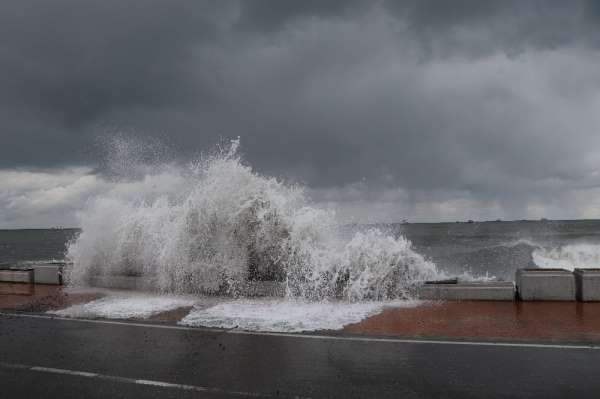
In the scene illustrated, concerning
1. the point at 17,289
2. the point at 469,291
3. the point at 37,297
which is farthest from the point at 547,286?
the point at 17,289

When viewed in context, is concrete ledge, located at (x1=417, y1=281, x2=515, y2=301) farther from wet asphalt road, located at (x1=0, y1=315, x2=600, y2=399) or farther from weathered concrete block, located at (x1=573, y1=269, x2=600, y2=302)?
wet asphalt road, located at (x1=0, y1=315, x2=600, y2=399)

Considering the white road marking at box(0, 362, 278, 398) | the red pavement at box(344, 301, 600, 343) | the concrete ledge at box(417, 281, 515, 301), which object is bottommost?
the white road marking at box(0, 362, 278, 398)

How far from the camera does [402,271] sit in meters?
10.6

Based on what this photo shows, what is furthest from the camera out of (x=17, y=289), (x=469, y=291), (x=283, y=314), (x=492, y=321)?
(x=17, y=289)

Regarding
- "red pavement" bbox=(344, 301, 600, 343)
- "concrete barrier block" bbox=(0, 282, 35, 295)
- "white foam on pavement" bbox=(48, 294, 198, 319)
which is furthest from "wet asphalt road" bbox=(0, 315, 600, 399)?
"concrete barrier block" bbox=(0, 282, 35, 295)

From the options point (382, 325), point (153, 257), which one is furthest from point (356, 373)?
point (153, 257)

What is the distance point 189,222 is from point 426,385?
8622mm

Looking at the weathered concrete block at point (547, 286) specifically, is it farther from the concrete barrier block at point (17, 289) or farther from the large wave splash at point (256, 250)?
the concrete barrier block at point (17, 289)

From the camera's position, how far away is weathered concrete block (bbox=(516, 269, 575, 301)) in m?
9.33

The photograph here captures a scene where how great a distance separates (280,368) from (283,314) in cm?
315

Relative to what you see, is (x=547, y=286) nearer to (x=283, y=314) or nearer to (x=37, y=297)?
(x=283, y=314)

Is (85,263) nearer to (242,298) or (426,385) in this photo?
(242,298)

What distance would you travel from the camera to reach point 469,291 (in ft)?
32.0

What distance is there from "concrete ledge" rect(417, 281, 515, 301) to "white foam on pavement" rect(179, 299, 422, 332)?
0.43 m
